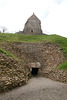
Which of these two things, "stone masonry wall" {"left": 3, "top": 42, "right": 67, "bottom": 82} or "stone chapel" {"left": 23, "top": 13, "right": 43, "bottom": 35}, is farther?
"stone chapel" {"left": 23, "top": 13, "right": 43, "bottom": 35}

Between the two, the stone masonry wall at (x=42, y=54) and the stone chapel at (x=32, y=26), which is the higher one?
the stone chapel at (x=32, y=26)

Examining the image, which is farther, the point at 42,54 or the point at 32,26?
the point at 32,26

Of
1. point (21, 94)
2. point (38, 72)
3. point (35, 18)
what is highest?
point (35, 18)

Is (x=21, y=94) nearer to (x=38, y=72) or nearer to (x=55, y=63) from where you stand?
(x=38, y=72)

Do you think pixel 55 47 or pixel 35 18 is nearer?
pixel 55 47

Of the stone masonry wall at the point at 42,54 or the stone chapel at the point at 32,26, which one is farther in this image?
the stone chapel at the point at 32,26

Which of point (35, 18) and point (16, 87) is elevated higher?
point (35, 18)

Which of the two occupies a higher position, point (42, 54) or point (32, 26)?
point (32, 26)

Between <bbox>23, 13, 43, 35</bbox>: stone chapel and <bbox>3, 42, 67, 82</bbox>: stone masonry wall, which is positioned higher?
<bbox>23, 13, 43, 35</bbox>: stone chapel

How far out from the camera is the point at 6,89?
9.24 metres

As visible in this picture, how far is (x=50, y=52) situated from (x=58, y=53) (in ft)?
6.00

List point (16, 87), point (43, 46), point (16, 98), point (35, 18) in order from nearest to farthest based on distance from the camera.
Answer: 1. point (16, 98)
2. point (16, 87)
3. point (43, 46)
4. point (35, 18)

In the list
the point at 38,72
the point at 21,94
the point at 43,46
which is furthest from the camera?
the point at 43,46

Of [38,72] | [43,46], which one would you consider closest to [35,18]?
[43,46]
